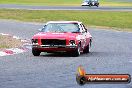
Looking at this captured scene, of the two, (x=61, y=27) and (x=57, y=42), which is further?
(x=61, y=27)

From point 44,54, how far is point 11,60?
291cm

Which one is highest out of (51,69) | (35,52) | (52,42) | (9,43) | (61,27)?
(51,69)

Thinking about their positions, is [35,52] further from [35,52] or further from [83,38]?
[83,38]

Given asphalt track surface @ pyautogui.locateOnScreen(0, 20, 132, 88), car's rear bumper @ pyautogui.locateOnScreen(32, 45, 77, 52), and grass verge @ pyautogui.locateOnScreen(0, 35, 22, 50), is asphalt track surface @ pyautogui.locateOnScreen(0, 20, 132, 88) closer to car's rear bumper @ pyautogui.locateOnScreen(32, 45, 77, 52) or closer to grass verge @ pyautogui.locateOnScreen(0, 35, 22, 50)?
car's rear bumper @ pyautogui.locateOnScreen(32, 45, 77, 52)

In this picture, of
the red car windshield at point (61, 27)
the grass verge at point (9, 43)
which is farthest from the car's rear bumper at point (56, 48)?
the grass verge at point (9, 43)

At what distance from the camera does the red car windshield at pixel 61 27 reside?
18978 millimetres

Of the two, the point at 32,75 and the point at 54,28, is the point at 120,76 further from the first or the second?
the point at 54,28

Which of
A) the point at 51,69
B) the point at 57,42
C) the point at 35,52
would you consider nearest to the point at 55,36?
the point at 57,42

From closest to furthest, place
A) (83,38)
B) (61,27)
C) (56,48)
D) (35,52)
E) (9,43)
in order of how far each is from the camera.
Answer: (56,48) → (35,52) → (83,38) → (61,27) → (9,43)

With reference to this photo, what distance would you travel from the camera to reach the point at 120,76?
18.3ft

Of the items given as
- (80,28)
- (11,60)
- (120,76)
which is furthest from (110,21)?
(120,76)

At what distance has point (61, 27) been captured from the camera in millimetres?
19188

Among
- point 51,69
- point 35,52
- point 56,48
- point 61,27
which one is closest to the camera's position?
point 51,69

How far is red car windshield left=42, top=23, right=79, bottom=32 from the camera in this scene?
62.3 feet
